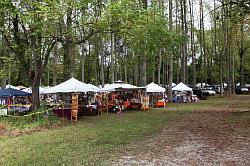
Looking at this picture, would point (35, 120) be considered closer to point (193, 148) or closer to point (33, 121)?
point (33, 121)

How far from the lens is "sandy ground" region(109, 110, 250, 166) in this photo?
962 centimetres

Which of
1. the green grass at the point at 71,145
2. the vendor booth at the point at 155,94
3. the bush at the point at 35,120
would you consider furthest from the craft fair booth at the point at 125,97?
the green grass at the point at 71,145

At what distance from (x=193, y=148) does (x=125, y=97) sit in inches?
832

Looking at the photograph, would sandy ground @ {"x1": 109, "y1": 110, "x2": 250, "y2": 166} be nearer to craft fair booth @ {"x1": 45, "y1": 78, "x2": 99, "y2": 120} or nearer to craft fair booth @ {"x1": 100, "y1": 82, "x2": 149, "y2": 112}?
craft fair booth @ {"x1": 45, "y1": 78, "x2": 99, "y2": 120}

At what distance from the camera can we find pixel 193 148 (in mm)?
11375

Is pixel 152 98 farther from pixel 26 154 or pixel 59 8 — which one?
pixel 26 154

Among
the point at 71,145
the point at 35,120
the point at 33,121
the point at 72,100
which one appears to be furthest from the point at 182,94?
the point at 71,145

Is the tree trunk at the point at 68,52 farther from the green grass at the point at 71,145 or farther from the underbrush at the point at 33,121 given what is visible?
the green grass at the point at 71,145

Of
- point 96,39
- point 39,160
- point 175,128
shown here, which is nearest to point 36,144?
point 39,160

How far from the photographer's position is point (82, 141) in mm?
13188

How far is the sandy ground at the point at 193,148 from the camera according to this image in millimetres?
9625

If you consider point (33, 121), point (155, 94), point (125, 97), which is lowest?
point (33, 121)

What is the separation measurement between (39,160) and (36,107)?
13380 mm

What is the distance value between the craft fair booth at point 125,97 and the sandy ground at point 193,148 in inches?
497
